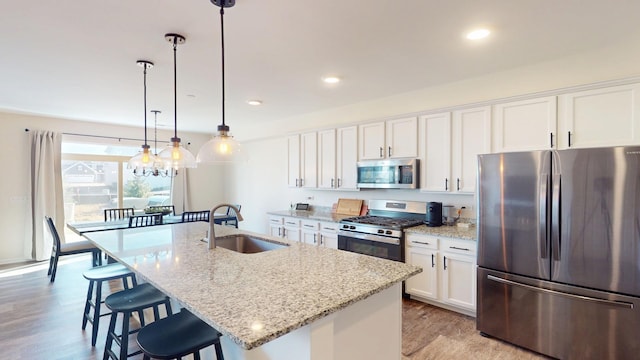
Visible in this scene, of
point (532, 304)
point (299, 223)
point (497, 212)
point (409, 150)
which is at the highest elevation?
point (409, 150)

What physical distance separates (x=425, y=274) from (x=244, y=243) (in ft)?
6.51

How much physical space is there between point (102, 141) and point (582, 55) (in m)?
7.26

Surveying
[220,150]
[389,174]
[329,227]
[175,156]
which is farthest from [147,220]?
[389,174]


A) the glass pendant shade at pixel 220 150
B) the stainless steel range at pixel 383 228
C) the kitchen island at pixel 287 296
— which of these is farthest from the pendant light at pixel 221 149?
the stainless steel range at pixel 383 228

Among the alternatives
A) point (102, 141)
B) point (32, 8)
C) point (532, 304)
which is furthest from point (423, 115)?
point (102, 141)

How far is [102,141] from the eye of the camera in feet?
19.5

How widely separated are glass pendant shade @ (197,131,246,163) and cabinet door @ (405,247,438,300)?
90.4 inches

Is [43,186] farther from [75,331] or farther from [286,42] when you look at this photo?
[286,42]

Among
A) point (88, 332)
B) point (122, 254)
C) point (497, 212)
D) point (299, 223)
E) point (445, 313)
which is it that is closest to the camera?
point (122, 254)

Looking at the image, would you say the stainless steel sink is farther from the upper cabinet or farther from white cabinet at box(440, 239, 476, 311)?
the upper cabinet

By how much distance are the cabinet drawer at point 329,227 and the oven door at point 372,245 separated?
0.12 m

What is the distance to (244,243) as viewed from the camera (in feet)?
9.53

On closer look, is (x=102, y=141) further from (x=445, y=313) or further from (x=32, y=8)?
(x=445, y=313)

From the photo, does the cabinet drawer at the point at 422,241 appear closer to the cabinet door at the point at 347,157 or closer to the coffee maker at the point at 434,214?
the coffee maker at the point at 434,214
